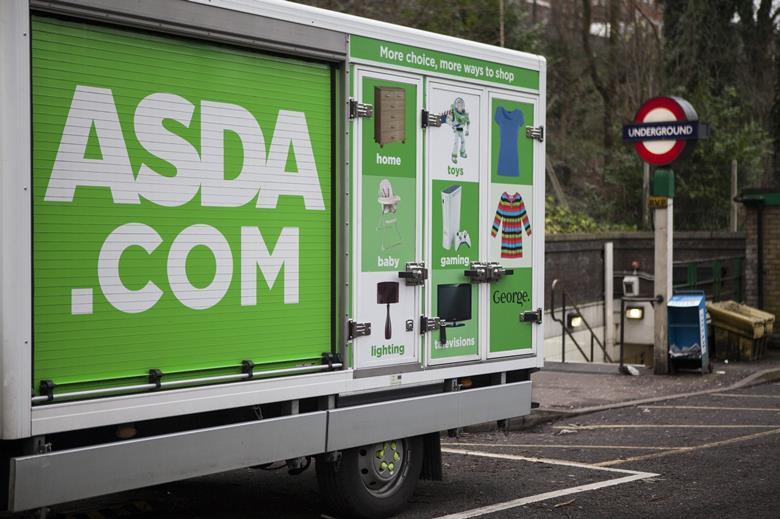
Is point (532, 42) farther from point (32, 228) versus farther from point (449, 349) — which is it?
point (32, 228)

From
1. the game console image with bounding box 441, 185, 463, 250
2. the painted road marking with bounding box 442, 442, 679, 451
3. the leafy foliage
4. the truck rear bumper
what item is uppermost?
the leafy foliage

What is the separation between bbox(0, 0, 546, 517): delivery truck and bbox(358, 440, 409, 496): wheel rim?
0.02 m

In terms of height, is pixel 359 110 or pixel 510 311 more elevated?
pixel 359 110

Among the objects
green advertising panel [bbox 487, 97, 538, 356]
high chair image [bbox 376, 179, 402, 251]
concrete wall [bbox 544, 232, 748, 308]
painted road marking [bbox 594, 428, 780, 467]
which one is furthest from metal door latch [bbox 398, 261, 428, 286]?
concrete wall [bbox 544, 232, 748, 308]

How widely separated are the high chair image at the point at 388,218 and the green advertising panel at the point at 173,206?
43 cm

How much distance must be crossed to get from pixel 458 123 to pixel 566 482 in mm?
2974

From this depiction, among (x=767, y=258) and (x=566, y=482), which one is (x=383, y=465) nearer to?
(x=566, y=482)

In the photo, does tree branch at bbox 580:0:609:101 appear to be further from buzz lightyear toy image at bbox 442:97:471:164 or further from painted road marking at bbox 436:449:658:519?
buzz lightyear toy image at bbox 442:97:471:164

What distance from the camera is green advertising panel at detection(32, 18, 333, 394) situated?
5.51 meters

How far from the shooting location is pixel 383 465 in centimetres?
A: 743

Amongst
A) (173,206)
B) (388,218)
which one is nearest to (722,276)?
(388,218)

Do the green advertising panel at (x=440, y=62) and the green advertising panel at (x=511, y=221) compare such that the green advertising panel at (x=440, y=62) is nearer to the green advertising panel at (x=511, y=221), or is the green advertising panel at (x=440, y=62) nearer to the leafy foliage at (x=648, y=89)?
the green advertising panel at (x=511, y=221)

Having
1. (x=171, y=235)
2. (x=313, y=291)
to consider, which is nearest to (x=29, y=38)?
(x=171, y=235)

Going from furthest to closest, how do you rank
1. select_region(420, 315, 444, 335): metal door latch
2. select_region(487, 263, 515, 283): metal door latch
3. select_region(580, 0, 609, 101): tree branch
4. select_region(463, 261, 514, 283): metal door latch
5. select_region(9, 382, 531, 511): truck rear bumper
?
select_region(580, 0, 609, 101): tree branch < select_region(487, 263, 515, 283): metal door latch < select_region(463, 261, 514, 283): metal door latch < select_region(420, 315, 444, 335): metal door latch < select_region(9, 382, 531, 511): truck rear bumper
